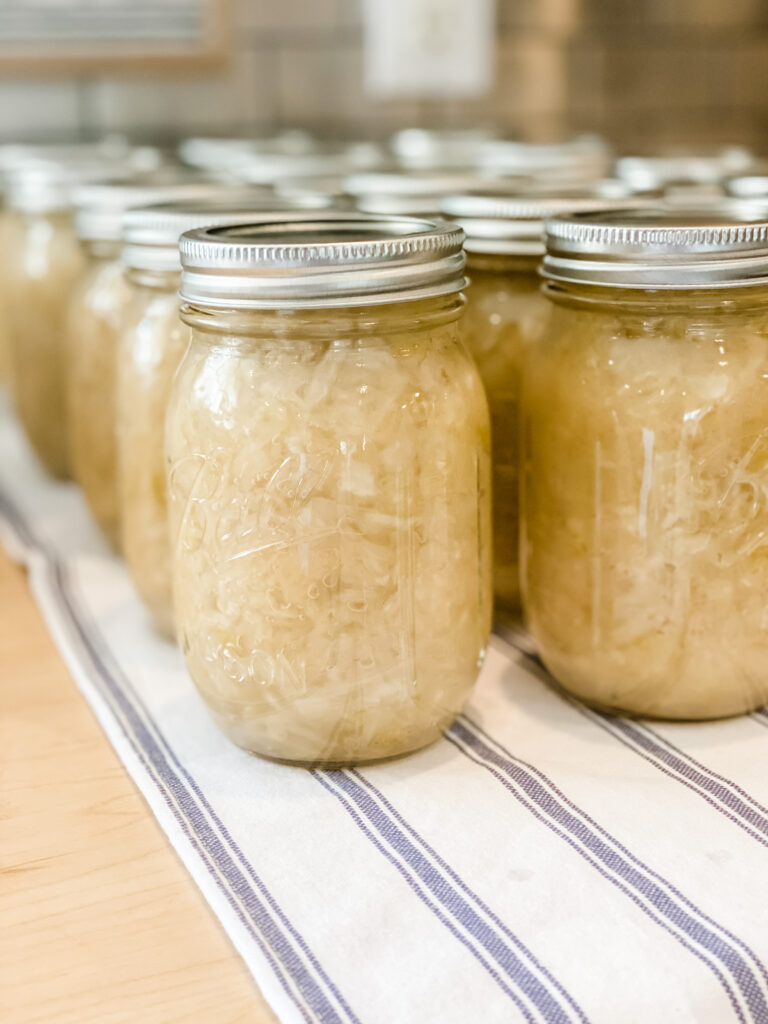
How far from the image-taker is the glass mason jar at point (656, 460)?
1.98 ft

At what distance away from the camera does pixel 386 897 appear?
0.52m

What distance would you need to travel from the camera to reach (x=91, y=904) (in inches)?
20.8

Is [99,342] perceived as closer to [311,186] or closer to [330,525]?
[311,186]

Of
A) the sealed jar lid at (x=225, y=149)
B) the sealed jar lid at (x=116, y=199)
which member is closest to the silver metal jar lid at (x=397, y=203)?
the sealed jar lid at (x=116, y=199)

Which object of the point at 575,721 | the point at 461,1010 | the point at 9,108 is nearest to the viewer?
the point at 461,1010

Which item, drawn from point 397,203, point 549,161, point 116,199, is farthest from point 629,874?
point 549,161

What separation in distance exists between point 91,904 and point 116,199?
1.77 feet

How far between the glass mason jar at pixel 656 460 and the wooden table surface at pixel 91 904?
0.26 meters

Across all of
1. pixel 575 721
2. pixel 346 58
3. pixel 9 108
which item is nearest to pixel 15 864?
pixel 575 721

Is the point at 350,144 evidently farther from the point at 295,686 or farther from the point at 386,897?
the point at 386,897

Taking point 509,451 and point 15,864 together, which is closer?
point 15,864

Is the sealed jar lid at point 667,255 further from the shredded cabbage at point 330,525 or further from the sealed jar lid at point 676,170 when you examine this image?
the sealed jar lid at point 676,170

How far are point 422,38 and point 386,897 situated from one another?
1.57 m

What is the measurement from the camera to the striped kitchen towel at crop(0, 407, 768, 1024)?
462mm
